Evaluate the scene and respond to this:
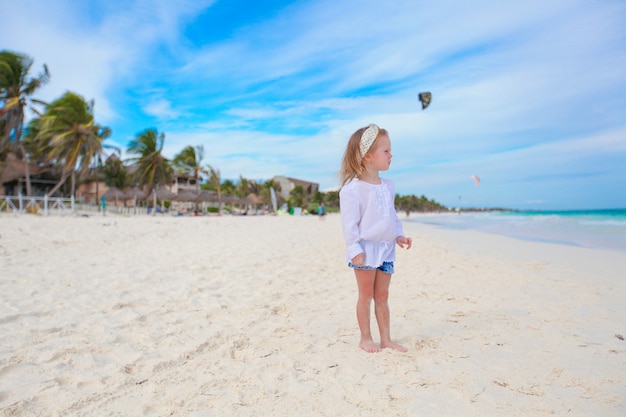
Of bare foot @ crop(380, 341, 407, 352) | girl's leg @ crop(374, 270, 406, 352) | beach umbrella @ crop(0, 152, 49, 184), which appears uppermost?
beach umbrella @ crop(0, 152, 49, 184)

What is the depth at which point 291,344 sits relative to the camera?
2697 mm

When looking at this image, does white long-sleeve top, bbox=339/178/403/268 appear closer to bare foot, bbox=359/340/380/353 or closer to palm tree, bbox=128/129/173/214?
bare foot, bbox=359/340/380/353

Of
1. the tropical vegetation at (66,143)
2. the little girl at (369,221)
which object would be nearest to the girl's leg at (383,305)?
the little girl at (369,221)

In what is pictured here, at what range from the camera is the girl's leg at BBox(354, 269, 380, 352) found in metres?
2.44

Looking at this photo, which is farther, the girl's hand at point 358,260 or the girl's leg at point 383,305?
the girl's leg at point 383,305

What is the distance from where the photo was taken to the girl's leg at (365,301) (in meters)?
2.44

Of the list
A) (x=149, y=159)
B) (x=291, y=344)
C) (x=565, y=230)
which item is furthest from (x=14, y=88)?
(x=565, y=230)

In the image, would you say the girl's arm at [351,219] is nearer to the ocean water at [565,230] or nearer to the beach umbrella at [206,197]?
the ocean water at [565,230]

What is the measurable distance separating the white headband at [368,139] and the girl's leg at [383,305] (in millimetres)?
854

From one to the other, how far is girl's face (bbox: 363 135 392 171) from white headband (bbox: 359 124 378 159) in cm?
4

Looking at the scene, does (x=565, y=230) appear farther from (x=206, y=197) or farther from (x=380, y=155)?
(x=206, y=197)

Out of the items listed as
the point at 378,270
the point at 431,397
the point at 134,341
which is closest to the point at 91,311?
the point at 134,341

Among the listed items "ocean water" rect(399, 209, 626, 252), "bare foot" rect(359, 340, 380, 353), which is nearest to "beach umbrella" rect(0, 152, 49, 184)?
"ocean water" rect(399, 209, 626, 252)

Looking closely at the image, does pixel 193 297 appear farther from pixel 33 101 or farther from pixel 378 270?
pixel 33 101
